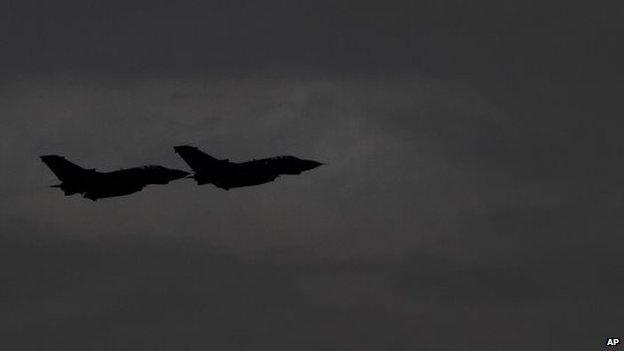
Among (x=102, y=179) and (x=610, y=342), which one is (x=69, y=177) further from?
(x=610, y=342)

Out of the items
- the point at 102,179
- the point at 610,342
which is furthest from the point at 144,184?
the point at 610,342

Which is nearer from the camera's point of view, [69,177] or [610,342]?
[610,342]

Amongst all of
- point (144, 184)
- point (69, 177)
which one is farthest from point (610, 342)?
point (69, 177)

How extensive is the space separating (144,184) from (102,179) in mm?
7681

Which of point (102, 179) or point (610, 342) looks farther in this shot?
point (102, 179)

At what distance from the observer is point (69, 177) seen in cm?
→ 19938

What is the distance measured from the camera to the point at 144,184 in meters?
200

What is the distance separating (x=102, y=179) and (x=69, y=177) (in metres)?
7.02

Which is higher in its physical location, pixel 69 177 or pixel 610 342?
pixel 69 177

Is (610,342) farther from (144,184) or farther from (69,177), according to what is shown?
(69,177)

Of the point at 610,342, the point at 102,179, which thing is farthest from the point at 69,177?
the point at 610,342

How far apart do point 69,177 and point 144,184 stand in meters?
13.7

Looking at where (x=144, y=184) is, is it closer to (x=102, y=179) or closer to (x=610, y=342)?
(x=102, y=179)

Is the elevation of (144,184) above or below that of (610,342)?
above
